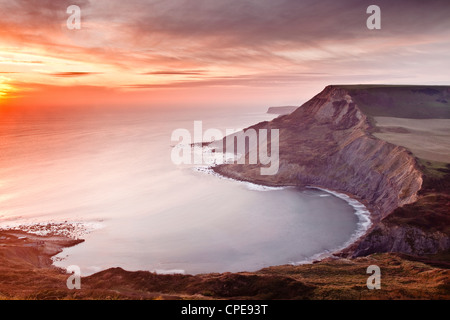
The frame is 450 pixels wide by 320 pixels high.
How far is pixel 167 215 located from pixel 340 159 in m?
49.5

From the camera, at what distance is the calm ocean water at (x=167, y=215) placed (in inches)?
1998

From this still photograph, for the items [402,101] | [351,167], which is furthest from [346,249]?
[402,101]

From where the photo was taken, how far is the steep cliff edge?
48.6 meters

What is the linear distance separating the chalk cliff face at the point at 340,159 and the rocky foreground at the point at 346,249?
28 centimetres

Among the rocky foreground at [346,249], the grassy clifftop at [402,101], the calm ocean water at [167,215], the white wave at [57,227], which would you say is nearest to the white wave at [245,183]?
the calm ocean water at [167,215]

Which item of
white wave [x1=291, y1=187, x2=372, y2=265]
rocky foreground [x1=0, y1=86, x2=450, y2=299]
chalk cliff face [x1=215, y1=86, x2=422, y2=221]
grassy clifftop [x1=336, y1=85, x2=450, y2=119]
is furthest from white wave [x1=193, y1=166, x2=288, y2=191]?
grassy clifftop [x1=336, y1=85, x2=450, y2=119]

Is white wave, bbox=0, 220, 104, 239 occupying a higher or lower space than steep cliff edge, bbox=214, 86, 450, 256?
lower

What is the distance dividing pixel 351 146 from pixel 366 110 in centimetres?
2551

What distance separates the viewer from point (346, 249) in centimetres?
5219

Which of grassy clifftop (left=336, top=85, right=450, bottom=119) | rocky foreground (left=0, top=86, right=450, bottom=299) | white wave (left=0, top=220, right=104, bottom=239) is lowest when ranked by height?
white wave (left=0, top=220, right=104, bottom=239)

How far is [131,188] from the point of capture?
8550cm

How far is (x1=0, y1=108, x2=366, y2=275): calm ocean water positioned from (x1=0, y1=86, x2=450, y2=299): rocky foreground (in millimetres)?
5898

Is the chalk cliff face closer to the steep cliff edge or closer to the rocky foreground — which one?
the steep cliff edge

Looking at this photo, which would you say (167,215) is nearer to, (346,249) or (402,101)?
(346,249)
